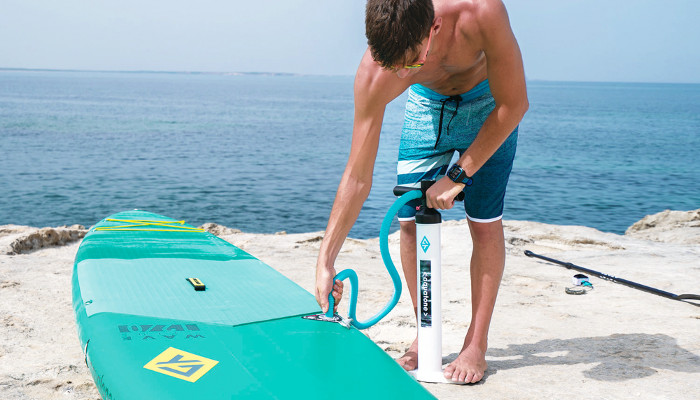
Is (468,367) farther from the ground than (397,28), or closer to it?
closer to it

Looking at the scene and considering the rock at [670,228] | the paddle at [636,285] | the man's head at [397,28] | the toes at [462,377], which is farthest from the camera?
the rock at [670,228]

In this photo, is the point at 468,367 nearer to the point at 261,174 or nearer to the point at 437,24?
the point at 437,24

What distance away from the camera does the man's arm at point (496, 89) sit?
2135 mm

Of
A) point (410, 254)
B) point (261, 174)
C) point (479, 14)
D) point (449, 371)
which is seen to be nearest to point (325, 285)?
point (410, 254)

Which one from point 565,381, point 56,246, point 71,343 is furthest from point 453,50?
point 56,246

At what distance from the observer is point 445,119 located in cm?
254

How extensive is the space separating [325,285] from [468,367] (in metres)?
0.71

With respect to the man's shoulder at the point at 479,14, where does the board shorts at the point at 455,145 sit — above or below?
below

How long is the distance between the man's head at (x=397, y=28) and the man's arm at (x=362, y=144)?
1.08 ft

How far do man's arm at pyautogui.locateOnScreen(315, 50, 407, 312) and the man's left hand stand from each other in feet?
0.84

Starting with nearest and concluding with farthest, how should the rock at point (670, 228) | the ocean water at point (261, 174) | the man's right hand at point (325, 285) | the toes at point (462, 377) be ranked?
the man's right hand at point (325, 285)
the toes at point (462, 377)
the rock at point (670, 228)
the ocean water at point (261, 174)

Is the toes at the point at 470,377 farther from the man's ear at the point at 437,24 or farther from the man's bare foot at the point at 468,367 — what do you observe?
the man's ear at the point at 437,24

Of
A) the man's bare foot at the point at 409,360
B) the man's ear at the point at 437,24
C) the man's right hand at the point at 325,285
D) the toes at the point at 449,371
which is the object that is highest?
the man's ear at the point at 437,24

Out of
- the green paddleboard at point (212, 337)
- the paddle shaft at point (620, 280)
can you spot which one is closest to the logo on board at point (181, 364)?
the green paddleboard at point (212, 337)
